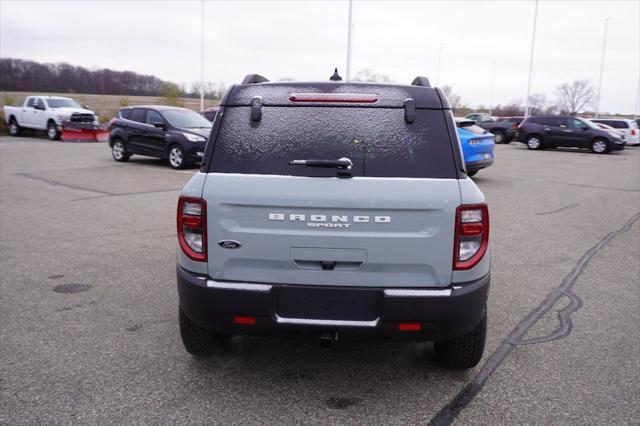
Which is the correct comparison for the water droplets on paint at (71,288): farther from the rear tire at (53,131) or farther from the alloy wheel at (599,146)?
the alloy wheel at (599,146)

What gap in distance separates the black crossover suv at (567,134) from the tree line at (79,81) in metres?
51.9

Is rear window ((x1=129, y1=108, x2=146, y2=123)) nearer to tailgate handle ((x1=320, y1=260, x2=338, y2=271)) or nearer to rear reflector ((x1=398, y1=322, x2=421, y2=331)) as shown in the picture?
tailgate handle ((x1=320, y1=260, x2=338, y2=271))

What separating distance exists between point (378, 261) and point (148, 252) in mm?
4214

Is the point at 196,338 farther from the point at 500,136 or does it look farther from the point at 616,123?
the point at 616,123

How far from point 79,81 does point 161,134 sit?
75.9 metres

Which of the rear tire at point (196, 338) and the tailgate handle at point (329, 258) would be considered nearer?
the tailgate handle at point (329, 258)

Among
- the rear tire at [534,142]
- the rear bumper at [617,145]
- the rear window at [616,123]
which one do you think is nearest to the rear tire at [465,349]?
the rear bumper at [617,145]

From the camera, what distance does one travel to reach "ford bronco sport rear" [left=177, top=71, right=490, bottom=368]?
2844 millimetres

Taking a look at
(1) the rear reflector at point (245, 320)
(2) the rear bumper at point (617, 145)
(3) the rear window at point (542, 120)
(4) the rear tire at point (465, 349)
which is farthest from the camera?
(3) the rear window at point (542, 120)

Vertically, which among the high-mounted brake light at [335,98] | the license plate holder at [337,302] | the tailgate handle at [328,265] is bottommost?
the license plate holder at [337,302]

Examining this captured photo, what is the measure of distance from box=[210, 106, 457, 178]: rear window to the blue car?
968cm

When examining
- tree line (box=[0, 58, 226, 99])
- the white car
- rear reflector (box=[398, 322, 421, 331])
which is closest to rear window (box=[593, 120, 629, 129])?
the white car

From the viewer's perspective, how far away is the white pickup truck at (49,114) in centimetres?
2494

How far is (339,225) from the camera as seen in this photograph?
9.33 feet
